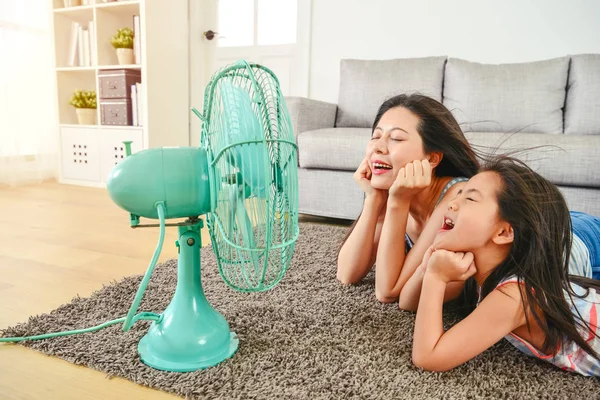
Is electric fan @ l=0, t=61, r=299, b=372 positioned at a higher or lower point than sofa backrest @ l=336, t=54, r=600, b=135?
lower

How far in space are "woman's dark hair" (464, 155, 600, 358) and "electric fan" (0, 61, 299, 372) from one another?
17.1 inches

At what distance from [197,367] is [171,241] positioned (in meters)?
1.07

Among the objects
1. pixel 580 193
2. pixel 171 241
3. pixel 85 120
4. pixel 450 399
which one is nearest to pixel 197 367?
pixel 450 399

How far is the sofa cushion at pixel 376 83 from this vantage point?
2.63 m

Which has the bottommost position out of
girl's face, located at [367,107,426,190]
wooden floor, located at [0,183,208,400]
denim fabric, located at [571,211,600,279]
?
wooden floor, located at [0,183,208,400]

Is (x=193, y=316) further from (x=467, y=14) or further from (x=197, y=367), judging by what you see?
(x=467, y=14)

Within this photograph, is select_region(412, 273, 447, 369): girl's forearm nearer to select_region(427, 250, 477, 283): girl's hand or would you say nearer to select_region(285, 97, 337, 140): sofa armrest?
select_region(427, 250, 477, 283): girl's hand

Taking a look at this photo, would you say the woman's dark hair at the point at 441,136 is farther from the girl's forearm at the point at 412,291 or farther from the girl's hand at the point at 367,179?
the girl's forearm at the point at 412,291

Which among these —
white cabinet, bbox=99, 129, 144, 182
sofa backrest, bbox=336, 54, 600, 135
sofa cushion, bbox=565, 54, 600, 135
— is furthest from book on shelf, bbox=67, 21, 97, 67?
sofa cushion, bbox=565, 54, 600, 135

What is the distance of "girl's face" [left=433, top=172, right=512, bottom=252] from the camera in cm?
87

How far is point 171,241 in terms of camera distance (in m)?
1.87

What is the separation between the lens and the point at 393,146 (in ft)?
3.59

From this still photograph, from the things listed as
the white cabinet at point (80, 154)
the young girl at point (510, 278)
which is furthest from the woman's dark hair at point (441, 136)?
the white cabinet at point (80, 154)

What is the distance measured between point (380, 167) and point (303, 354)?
486 millimetres
